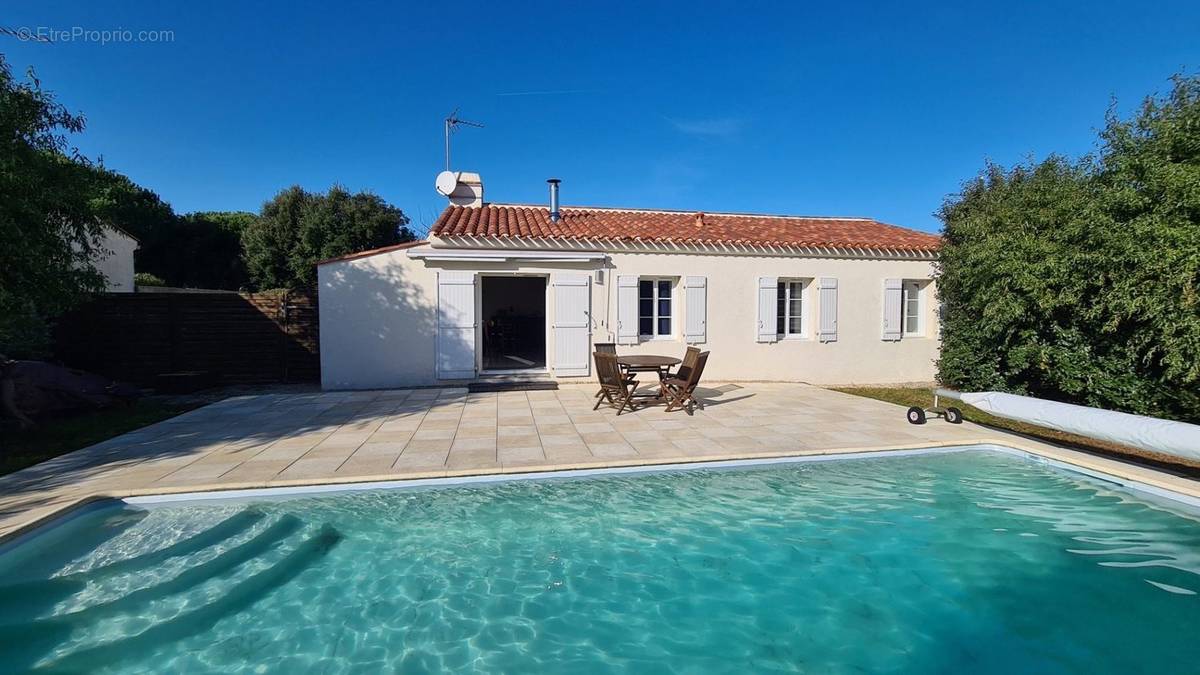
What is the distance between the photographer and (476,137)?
1320 cm

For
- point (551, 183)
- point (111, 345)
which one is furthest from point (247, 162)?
point (551, 183)

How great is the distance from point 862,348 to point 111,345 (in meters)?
16.2

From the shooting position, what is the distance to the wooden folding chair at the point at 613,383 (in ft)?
24.7

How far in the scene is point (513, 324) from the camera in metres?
15.8

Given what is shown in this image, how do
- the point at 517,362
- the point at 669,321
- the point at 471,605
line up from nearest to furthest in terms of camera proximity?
the point at 471,605, the point at 669,321, the point at 517,362

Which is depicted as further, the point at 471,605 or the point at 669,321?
the point at 669,321

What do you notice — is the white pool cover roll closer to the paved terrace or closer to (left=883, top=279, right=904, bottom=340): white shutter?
the paved terrace

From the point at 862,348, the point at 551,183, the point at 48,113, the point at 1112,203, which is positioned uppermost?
the point at 551,183

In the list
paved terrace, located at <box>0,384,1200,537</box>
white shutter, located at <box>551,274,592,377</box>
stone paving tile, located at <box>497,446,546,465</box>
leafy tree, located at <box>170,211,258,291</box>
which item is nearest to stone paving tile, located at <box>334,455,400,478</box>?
paved terrace, located at <box>0,384,1200,537</box>

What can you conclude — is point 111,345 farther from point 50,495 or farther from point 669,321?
point 669,321

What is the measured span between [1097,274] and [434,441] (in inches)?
394

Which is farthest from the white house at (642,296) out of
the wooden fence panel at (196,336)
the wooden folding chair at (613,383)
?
the wooden folding chair at (613,383)

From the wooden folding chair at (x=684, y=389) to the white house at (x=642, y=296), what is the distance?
2776mm

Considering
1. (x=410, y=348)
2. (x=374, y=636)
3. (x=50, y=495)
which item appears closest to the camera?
(x=374, y=636)
